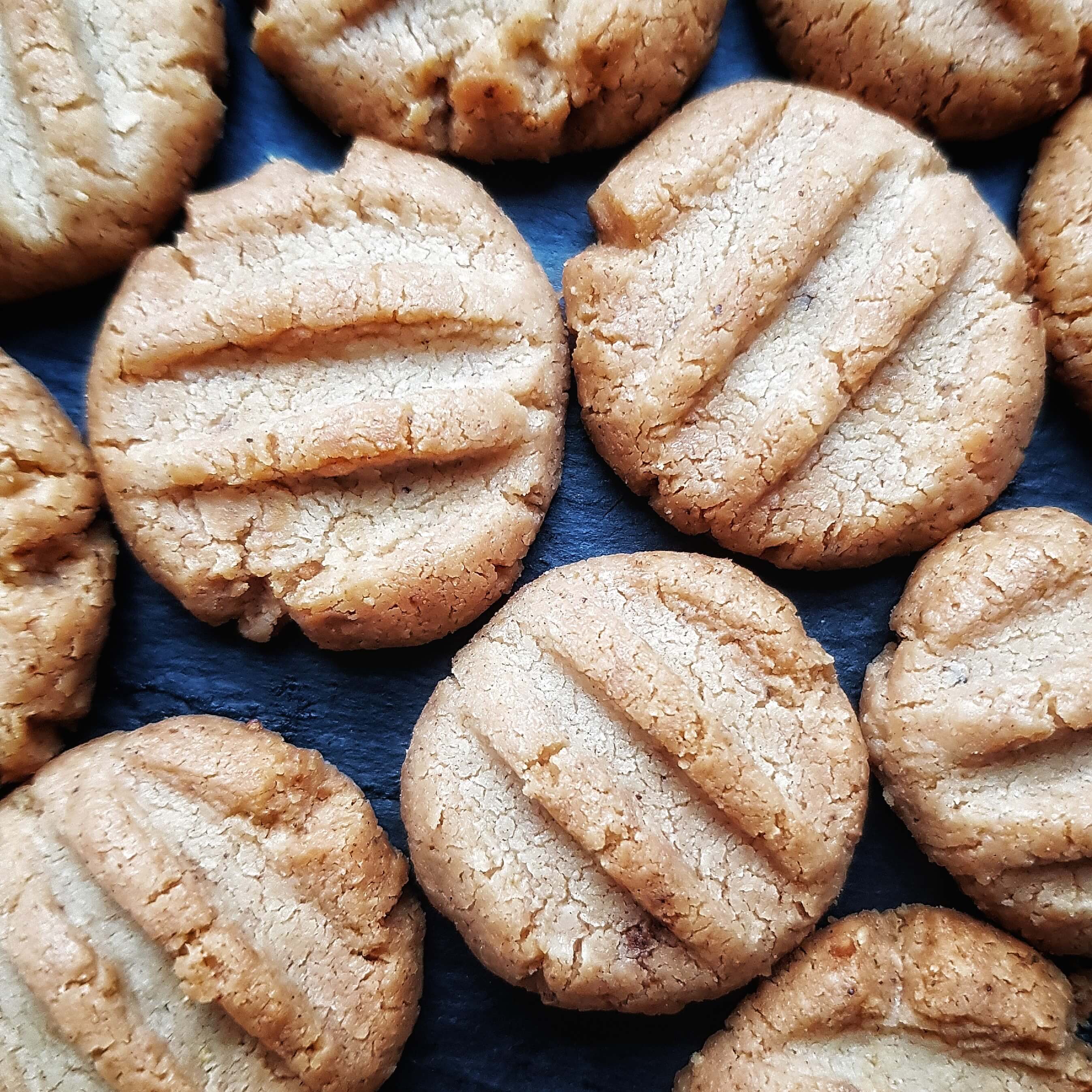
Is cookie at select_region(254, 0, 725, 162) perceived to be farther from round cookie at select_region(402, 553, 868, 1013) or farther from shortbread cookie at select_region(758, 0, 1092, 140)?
round cookie at select_region(402, 553, 868, 1013)

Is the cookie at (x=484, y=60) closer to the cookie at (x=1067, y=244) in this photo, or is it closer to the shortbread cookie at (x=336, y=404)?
the shortbread cookie at (x=336, y=404)

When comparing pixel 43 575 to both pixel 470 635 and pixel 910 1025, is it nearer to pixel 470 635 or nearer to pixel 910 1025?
pixel 470 635

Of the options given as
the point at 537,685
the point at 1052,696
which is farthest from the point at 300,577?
the point at 1052,696

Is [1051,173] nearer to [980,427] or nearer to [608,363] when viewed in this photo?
[980,427]

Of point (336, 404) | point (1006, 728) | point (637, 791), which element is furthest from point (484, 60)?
point (1006, 728)

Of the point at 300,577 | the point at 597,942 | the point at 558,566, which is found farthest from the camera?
the point at 558,566

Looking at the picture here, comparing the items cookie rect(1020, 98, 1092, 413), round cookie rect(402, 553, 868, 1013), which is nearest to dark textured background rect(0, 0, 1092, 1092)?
cookie rect(1020, 98, 1092, 413)

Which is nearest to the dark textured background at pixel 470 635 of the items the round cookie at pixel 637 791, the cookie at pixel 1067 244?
the cookie at pixel 1067 244
